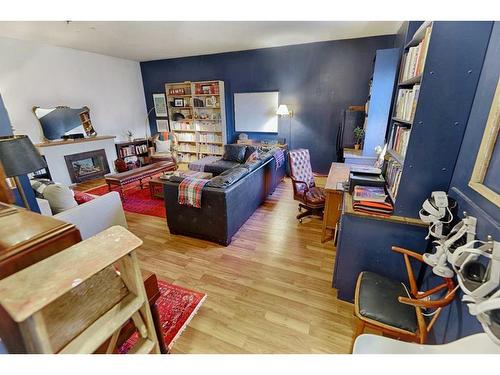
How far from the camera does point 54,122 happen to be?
445cm

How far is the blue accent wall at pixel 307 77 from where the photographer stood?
4.33 meters

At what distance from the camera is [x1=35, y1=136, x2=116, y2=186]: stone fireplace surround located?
14.2 ft

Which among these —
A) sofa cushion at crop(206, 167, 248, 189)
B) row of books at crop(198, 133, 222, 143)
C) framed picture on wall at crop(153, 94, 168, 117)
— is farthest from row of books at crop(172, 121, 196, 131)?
sofa cushion at crop(206, 167, 248, 189)

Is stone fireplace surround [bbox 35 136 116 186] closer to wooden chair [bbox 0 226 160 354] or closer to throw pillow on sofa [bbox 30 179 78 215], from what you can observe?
throw pillow on sofa [bbox 30 179 78 215]

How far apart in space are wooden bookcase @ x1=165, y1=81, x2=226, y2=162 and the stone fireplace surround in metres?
1.85

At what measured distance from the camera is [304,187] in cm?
305

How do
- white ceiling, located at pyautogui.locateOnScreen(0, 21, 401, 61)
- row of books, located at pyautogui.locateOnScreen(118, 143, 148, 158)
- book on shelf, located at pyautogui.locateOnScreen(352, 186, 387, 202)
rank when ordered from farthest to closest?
row of books, located at pyautogui.locateOnScreen(118, 143, 148, 158) < white ceiling, located at pyautogui.locateOnScreen(0, 21, 401, 61) < book on shelf, located at pyautogui.locateOnScreen(352, 186, 387, 202)

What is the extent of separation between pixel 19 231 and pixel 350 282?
199 cm

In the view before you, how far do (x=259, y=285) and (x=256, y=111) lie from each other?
429cm

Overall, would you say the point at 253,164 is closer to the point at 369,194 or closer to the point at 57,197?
the point at 369,194

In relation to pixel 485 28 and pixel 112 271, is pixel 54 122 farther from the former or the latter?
pixel 485 28

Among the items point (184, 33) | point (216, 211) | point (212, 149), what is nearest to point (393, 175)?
point (216, 211)

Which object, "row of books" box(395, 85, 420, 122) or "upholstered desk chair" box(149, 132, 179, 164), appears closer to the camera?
"row of books" box(395, 85, 420, 122)
